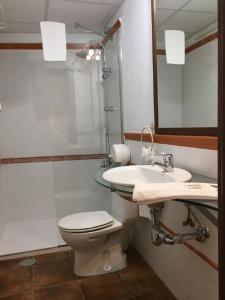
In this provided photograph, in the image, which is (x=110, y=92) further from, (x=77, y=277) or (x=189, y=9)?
(x=77, y=277)

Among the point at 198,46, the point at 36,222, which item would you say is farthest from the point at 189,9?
the point at 36,222

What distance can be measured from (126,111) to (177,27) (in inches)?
37.8

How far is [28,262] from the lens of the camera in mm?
2309

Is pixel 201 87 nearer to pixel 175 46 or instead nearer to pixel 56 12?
pixel 175 46

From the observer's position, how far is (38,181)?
317cm

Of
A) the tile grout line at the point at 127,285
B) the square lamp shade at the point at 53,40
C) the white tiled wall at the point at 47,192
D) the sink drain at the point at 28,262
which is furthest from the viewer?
the white tiled wall at the point at 47,192

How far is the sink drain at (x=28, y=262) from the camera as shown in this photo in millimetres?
2260

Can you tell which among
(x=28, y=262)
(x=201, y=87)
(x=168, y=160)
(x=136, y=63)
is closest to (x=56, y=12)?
(x=136, y=63)

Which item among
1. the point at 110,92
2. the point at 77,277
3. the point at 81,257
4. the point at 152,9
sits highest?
the point at 152,9

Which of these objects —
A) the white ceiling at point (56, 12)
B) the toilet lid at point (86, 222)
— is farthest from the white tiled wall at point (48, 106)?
the toilet lid at point (86, 222)

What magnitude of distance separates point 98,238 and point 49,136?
1.54 metres

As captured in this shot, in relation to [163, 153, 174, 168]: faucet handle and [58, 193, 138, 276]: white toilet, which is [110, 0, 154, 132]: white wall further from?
[58, 193, 138, 276]: white toilet

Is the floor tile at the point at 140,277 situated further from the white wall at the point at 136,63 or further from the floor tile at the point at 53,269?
the white wall at the point at 136,63

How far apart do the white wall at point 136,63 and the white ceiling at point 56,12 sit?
0.18 metres
